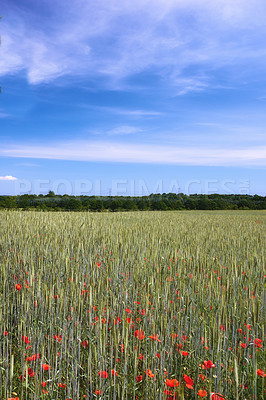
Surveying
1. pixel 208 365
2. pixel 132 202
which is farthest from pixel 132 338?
pixel 132 202

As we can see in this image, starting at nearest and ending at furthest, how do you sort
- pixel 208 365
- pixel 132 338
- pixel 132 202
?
pixel 208 365
pixel 132 338
pixel 132 202

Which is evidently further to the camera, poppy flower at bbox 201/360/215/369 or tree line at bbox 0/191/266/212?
tree line at bbox 0/191/266/212

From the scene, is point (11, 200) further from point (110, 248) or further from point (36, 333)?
point (36, 333)

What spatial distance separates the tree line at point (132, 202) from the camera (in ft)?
66.8

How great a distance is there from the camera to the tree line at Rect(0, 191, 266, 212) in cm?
2038

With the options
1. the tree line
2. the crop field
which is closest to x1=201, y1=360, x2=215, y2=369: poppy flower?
the crop field

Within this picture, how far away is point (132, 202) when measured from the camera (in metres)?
23.3

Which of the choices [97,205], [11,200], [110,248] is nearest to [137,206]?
[97,205]

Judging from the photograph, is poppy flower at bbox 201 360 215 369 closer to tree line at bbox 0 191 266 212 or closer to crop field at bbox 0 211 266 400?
crop field at bbox 0 211 266 400

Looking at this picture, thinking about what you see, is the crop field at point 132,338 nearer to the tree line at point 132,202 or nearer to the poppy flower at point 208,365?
the poppy flower at point 208,365

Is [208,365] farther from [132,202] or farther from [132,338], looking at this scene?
[132,202]

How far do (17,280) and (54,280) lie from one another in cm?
49

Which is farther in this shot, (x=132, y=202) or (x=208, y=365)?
(x=132, y=202)

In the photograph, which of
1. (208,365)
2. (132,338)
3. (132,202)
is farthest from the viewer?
(132,202)
